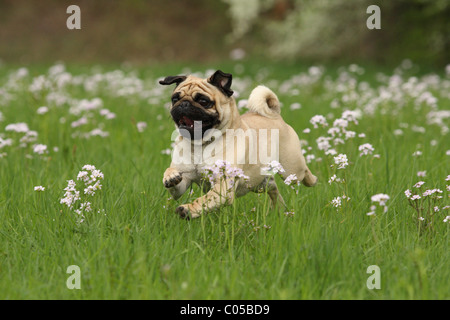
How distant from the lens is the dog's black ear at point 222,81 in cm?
420

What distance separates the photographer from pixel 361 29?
18031mm

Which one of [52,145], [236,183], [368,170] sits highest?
[52,145]

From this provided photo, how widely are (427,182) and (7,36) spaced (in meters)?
25.3

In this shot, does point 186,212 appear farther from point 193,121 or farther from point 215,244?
point 193,121

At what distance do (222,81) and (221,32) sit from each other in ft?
76.5

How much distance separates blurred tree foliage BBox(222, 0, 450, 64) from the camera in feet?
54.8

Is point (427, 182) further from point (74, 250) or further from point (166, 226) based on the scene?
point (74, 250)

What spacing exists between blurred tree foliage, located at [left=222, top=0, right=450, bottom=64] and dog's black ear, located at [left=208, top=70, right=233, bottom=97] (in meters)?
13.1

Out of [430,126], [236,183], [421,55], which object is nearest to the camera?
[236,183]

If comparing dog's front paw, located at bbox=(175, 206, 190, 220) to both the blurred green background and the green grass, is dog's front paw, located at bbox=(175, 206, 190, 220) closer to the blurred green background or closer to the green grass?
the green grass

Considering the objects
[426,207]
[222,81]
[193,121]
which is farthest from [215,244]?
[426,207]

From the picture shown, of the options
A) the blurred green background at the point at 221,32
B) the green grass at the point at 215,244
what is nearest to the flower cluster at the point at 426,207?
the green grass at the point at 215,244

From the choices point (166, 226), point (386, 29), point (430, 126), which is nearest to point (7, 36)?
point (386, 29)

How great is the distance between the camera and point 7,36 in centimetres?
2634
